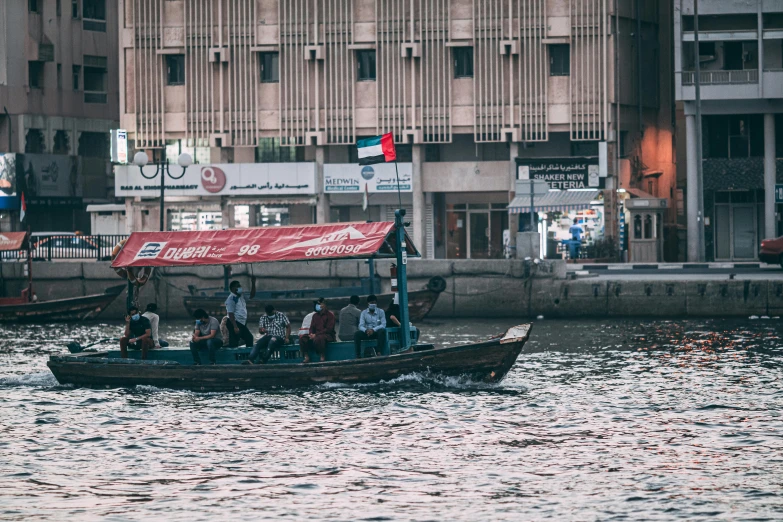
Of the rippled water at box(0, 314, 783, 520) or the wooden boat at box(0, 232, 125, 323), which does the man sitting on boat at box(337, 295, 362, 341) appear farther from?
the wooden boat at box(0, 232, 125, 323)

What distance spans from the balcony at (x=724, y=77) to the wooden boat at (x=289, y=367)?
93.3 feet

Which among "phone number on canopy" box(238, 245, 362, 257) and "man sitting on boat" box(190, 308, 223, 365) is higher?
"phone number on canopy" box(238, 245, 362, 257)

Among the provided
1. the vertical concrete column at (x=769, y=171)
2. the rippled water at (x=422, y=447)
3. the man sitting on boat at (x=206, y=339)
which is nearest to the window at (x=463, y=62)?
the vertical concrete column at (x=769, y=171)

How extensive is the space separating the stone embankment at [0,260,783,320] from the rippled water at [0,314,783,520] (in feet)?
28.2

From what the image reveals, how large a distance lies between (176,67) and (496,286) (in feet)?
72.5

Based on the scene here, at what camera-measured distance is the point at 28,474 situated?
1842 cm

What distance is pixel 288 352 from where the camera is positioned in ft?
83.7

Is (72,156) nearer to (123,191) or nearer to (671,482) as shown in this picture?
(123,191)

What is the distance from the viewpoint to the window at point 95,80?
6738 cm

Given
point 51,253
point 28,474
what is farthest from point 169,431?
point 51,253

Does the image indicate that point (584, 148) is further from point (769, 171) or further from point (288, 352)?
point (288, 352)

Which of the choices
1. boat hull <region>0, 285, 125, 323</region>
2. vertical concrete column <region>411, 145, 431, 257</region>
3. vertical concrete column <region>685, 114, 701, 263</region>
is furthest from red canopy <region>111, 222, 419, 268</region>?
vertical concrete column <region>411, 145, 431, 257</region>

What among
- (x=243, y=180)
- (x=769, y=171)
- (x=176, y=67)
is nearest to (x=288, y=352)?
(x=243, y=180)

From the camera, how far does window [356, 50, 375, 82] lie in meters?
54.8
